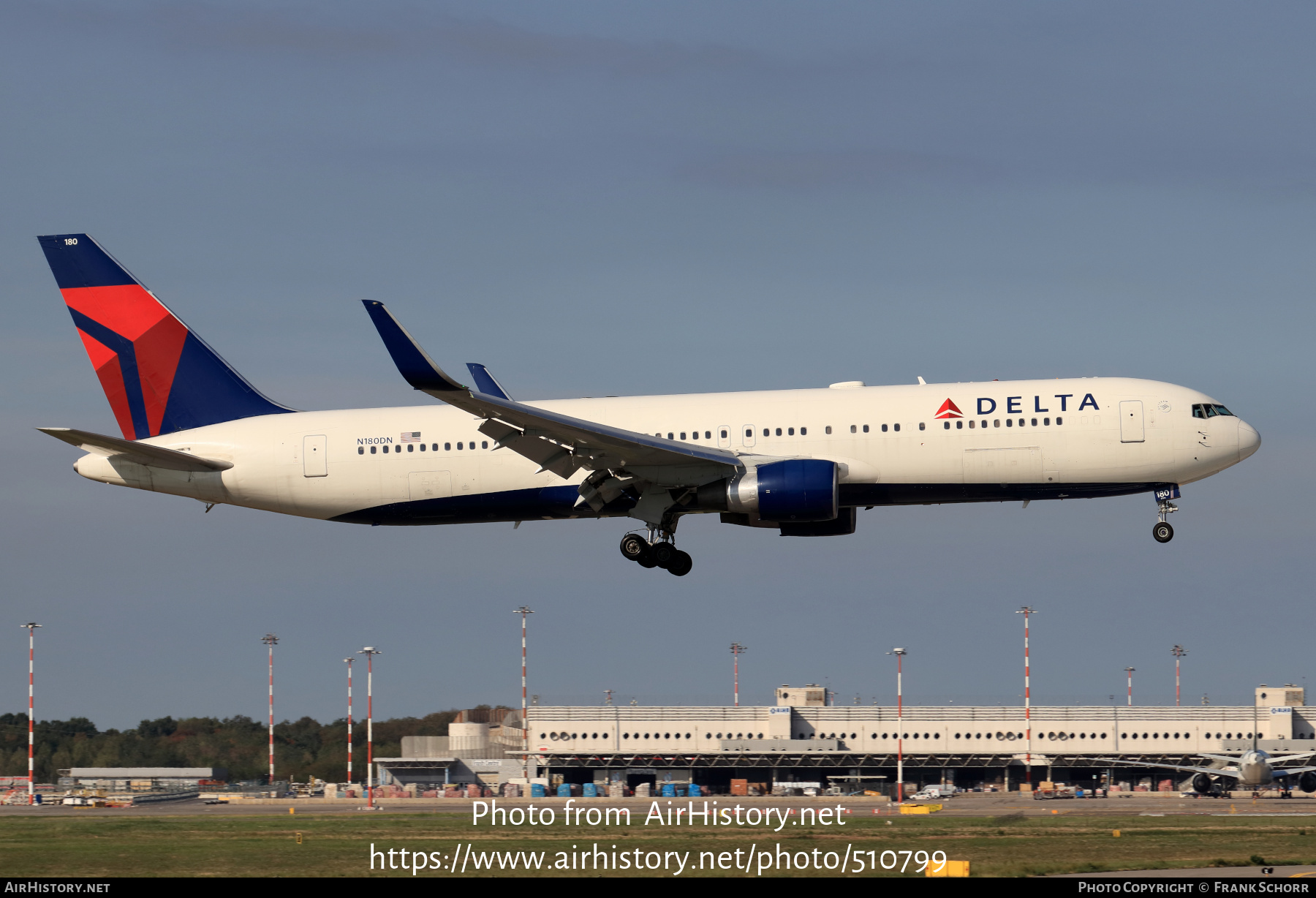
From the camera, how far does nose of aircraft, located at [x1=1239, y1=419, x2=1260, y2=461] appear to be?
143 ft

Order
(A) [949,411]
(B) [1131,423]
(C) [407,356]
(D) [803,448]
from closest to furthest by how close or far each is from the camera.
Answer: (C) [407,356], (B) [1131,423], (A) [949,411], (D) [803,448]

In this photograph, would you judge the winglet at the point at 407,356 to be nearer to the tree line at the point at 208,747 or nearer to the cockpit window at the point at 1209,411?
the cockpit window at the point at 1209,411

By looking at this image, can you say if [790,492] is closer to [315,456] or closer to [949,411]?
[949,411]

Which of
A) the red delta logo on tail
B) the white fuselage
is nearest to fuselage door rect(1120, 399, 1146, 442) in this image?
the white fuselage

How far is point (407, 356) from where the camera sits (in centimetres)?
3681

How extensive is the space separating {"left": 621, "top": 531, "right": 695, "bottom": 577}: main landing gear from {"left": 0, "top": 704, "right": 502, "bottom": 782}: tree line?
6918cm

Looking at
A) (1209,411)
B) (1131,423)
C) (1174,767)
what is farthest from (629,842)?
(1174,767)

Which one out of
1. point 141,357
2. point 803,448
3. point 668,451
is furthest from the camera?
point 141,357

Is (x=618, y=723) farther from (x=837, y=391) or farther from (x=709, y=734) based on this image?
(x=837, y=391)

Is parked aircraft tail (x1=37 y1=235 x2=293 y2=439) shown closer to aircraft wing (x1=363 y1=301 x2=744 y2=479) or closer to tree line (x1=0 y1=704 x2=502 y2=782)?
aircraft wing (x1=363 y1=301 x2=744 y2=479)

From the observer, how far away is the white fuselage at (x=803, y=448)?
42.7 m

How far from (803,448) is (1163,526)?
11.0 meters

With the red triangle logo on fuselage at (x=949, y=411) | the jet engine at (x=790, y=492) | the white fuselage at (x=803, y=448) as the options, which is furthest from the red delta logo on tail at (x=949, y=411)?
the jet engine at (x=790, y=492)
